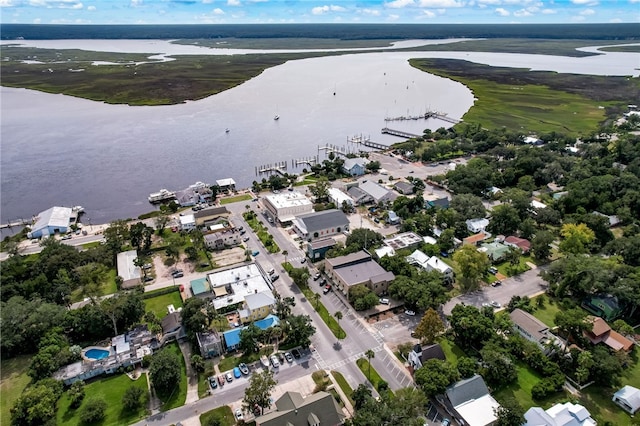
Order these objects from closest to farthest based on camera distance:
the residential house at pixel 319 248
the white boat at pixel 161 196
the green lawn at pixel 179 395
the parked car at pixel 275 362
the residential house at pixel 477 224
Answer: the green lawn at pixel 179 395, the parked car at pixel 275 362, the residential house at pixel 319 248, the residential house at pixel 477 224, the white boat at pixel 161 196

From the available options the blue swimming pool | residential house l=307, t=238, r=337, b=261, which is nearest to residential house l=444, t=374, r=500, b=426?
residential house l=307, t=238, r=337, b=261

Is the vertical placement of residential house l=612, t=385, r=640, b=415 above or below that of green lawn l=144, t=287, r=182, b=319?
above

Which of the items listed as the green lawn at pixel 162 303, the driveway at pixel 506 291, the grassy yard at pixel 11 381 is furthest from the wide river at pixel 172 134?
the driveway at pixel 506 291

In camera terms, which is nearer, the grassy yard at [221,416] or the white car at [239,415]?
the grassy yard at [221,416]

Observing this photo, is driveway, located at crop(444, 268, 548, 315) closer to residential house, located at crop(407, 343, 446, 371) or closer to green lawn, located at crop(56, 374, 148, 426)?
residential house, located at crop(407, 343, 446, 371)

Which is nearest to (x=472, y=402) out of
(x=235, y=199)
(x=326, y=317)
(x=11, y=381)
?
(x=326, y=317)

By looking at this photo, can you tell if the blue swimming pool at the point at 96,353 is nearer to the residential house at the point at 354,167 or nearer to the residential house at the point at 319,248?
the residential house at the point at 319,248

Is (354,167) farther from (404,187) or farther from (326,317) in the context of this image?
(326,317)
